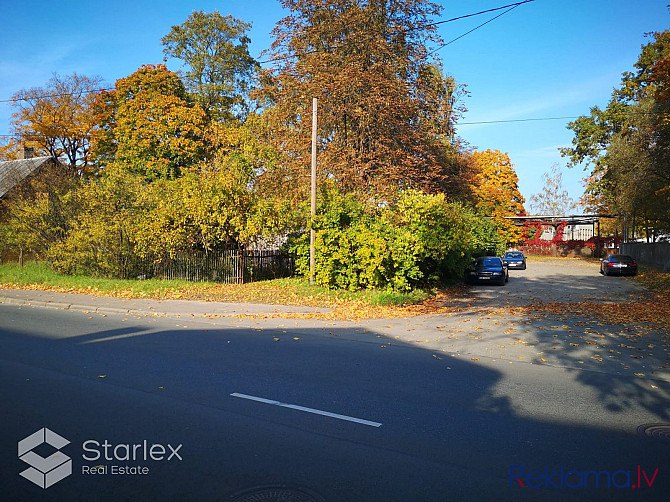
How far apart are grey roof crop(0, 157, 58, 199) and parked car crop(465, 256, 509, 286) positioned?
1157 inches

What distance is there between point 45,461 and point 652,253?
44063 millimetres

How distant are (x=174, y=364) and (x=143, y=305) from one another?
25.9 feet

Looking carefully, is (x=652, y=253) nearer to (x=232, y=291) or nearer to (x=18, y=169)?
(x=232, y=291)

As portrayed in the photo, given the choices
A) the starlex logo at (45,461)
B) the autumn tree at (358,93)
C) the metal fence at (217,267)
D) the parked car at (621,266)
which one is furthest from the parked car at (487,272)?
the starlex logo at (45,461)

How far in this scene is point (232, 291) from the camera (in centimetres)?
1778

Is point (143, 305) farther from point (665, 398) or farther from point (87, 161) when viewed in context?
point (87, 161)

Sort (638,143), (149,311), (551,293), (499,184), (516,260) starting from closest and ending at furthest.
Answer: (149,311) < (551,293) < (638,143) < (516,260) < (499,184)

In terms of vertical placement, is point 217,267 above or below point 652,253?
below

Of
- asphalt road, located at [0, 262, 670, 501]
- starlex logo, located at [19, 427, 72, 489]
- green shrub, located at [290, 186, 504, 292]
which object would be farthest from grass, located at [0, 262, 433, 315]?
starlex logo, located at [19, 427, 72, 489]

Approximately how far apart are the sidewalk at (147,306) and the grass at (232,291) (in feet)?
Answer: 2.95

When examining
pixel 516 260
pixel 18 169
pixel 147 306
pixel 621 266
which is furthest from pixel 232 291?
pixel 516 260

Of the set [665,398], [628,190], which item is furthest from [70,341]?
[628,190]

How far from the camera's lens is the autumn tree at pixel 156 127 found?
34.3 meters

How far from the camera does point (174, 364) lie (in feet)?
24.5
